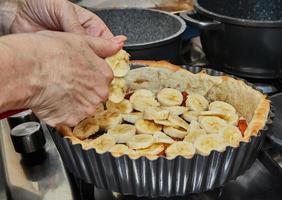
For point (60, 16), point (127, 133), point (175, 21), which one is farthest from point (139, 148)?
point (175, 21)

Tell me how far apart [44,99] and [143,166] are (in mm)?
201

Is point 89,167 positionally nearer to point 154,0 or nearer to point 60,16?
point 60,16

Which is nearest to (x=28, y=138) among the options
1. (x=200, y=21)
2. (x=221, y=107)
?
A: (x=221, y=107)

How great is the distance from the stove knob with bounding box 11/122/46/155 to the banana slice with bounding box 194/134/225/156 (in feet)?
1.26

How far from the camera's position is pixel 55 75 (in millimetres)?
737

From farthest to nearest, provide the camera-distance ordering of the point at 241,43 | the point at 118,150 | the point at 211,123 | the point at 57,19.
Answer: the point at 241,43 < the point at 57,19 < the point at 211,123 < the point at 118,150

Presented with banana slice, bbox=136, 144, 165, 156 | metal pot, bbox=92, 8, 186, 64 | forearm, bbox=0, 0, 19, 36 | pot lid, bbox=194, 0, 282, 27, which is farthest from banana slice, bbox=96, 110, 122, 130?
pot lid, bbox=194, 0, 282, 27

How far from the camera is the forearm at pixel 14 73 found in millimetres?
679

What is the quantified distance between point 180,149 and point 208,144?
0.05 meters

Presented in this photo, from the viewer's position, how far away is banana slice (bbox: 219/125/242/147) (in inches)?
32.2

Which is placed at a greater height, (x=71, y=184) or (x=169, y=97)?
(x=169, y=97)

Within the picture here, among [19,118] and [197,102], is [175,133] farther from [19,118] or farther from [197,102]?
[19,118]

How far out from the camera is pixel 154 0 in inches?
70.1

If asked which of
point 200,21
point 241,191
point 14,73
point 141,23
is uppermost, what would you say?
point 14,73
